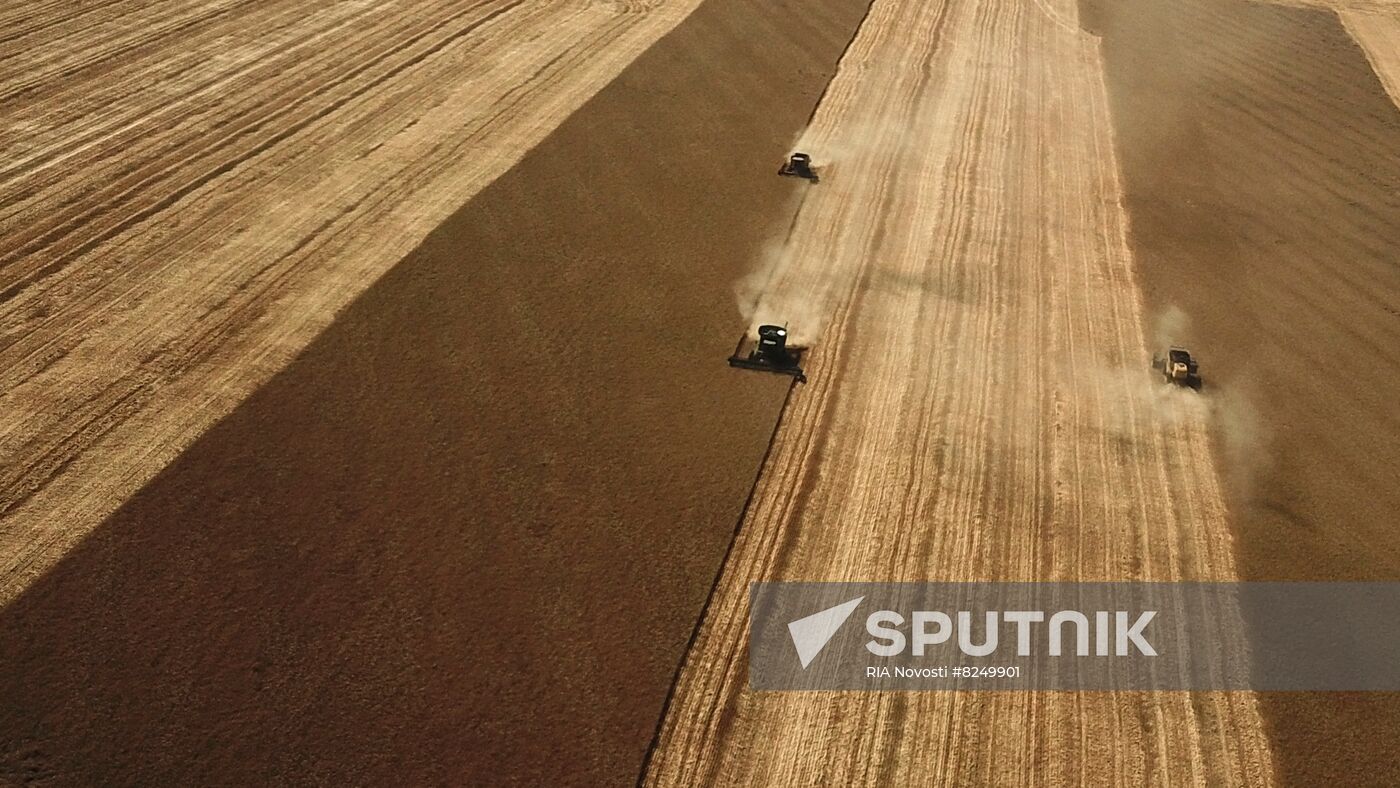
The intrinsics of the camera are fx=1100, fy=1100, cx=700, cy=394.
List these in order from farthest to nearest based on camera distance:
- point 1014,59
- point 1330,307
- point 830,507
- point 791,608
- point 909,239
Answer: point 1014,59 < point 909,239 < point 1330,307 < point 830,507 < point 791,608

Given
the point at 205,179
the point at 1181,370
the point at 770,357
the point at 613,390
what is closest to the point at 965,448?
the point at 770,357

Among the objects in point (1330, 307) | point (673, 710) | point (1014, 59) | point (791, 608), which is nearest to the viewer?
point (673, 710)

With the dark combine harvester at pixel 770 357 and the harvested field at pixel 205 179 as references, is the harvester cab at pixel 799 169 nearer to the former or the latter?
the harvested field at pixel 205 179

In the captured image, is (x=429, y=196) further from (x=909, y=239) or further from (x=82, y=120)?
(x=909, y=239)

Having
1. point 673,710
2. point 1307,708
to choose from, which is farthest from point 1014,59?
point 673,710

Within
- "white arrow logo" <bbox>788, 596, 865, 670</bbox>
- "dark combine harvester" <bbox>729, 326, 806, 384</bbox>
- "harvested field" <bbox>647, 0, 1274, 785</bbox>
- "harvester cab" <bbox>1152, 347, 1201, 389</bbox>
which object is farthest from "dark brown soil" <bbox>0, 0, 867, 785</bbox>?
"harvester cab" <bbox>1152, 347, 1201, 389</bbox>
